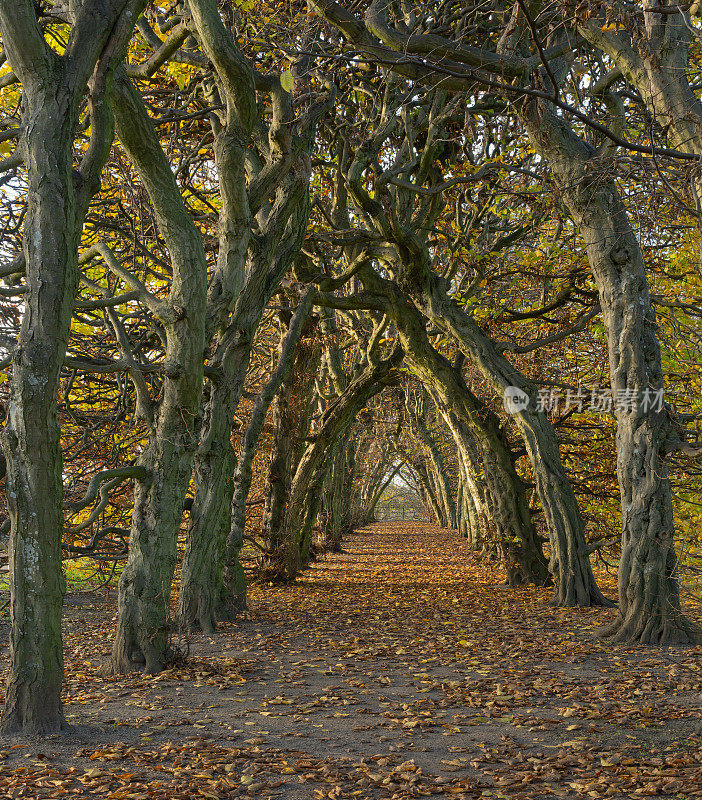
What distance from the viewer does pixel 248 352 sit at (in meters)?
8.38

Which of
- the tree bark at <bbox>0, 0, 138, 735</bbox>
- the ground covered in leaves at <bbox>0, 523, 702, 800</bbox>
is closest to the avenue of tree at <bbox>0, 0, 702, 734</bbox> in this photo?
the tree bark at <bbox>0, 0, 138, 735</bbox>

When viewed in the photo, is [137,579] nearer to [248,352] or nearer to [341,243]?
[248,352]

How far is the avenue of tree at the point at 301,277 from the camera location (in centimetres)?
424

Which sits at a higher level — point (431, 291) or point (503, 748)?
point (431, 291)

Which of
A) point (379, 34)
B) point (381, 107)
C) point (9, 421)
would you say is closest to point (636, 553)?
point (379, 34)

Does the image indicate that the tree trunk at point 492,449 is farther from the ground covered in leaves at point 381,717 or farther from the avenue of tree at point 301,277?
the ground covered in leaves at point 381,717

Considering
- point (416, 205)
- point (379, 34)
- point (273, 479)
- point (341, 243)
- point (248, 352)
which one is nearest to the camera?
point (379, 34)

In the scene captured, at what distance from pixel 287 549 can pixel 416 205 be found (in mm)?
7715

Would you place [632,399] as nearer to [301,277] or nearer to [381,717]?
[381,717]
